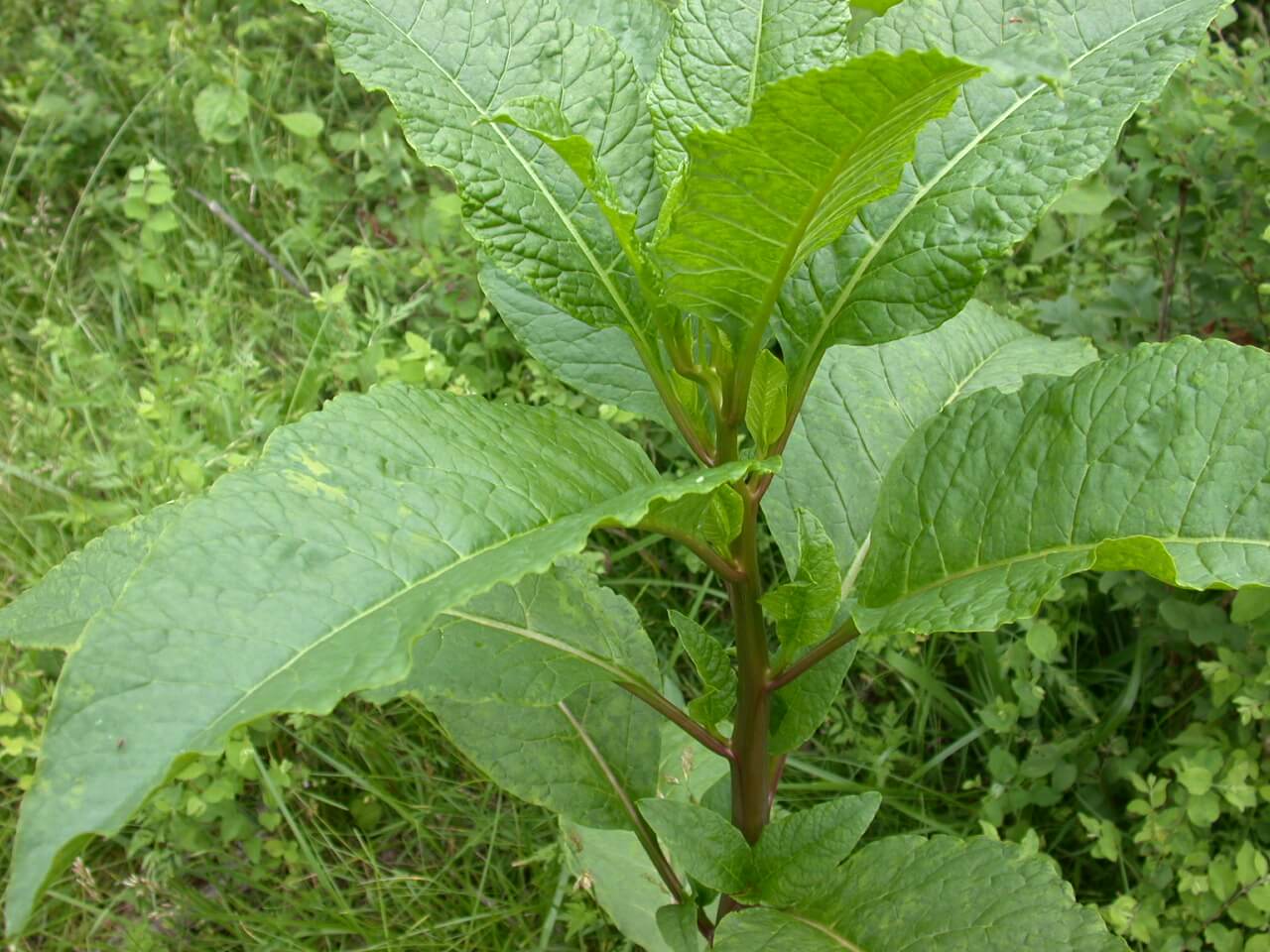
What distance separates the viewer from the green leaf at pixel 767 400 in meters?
1.47

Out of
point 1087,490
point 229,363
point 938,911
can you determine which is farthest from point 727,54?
point 229,363

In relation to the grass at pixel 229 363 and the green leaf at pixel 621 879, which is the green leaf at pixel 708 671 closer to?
the green leaf at pixel 621 879

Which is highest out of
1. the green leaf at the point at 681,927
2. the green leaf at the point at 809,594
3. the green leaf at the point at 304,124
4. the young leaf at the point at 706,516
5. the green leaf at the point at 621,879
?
the green leaf at the point at 304,124

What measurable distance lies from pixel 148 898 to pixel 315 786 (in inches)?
17.2

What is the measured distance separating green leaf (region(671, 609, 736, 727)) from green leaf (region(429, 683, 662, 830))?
323 mm

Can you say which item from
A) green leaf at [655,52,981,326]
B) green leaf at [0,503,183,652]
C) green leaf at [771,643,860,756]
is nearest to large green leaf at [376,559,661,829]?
green leaf at [771,643,860,756]

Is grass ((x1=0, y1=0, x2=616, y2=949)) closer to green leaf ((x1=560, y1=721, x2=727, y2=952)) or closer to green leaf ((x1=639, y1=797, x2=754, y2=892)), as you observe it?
green leaf ((x1=560, y1=721, x2=727, y2=952))

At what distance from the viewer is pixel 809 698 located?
1.70m

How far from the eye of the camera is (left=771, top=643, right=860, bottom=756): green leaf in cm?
168

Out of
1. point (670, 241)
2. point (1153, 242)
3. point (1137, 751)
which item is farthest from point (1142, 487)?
point (1153, 242)

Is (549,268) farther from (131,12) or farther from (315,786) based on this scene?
(131,12)

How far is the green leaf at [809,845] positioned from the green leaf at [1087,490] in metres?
0.33

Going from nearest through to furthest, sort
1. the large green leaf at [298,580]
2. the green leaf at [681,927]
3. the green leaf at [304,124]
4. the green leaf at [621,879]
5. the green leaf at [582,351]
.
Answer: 1. the large green leaf at [298,580]
2. the green leaf at [582,351]
3. the green leaf at [681,927]
4. the green leaf at [621,879]
5. the green leaf at [304,124]

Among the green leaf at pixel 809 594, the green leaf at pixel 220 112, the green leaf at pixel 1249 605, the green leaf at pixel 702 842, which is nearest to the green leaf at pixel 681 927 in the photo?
the green leaf at pixel 702 842
